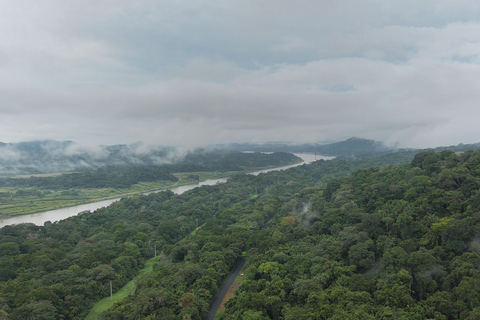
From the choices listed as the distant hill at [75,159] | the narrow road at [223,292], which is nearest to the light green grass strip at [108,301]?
the narrow road at [223,292]

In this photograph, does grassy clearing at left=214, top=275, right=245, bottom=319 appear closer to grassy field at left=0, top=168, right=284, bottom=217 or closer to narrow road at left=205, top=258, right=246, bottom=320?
narrow road at left=205, top=258, right=246, bottom=320

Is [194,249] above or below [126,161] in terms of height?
below

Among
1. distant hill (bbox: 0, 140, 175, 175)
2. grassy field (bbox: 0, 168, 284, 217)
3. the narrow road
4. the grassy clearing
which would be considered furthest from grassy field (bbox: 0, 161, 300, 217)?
the grassy clearing

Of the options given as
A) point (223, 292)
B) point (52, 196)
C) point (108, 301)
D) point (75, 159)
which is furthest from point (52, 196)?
point (75, 159)

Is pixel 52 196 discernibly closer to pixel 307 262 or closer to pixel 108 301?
pixel 108 301

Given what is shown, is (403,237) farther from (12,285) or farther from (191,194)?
(191,194)

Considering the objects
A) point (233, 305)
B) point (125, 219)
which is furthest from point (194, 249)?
point (125, 219)
